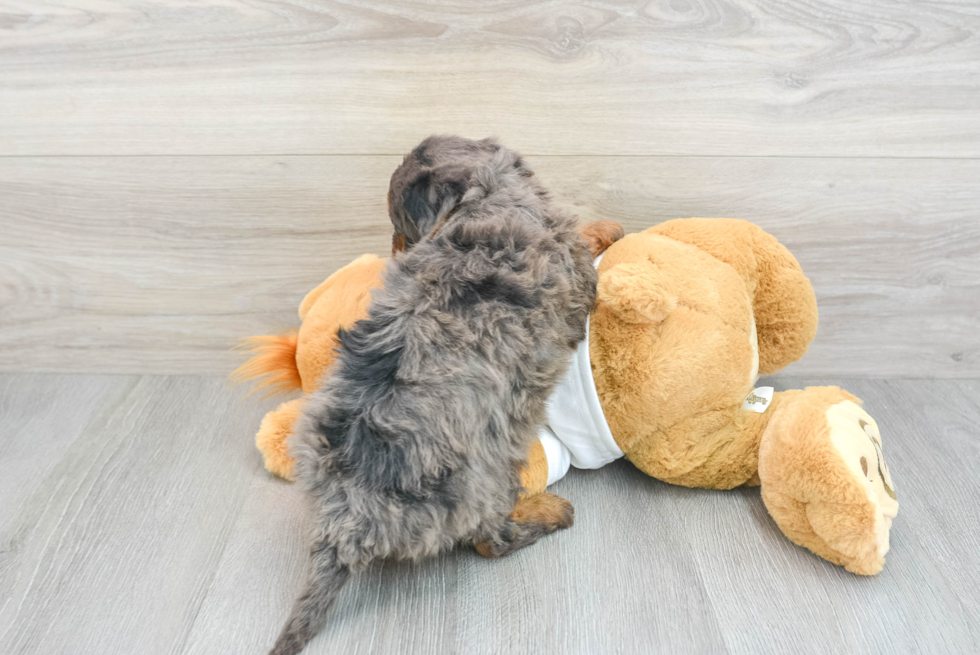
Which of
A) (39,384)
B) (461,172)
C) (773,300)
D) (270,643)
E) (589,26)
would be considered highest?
(589,26)

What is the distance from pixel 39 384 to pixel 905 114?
4.84 ft

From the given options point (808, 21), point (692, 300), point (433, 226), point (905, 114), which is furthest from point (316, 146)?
point (905, 114)

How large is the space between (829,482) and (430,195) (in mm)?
544

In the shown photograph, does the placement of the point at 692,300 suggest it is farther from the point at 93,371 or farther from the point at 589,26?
the point at 93,371

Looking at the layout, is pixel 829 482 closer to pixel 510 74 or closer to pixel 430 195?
pixel 430 195

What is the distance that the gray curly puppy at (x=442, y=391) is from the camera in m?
0.64

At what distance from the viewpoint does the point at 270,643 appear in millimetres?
670

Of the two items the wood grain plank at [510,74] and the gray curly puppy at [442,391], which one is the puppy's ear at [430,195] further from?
the wood grain plank at [510,74]

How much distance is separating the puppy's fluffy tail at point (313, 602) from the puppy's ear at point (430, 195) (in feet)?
1.20

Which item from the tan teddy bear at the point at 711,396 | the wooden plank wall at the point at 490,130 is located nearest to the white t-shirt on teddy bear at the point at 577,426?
the tan teddy bear at the point at 711,396

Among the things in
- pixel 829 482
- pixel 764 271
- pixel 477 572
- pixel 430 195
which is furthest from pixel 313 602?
pixel 764 271

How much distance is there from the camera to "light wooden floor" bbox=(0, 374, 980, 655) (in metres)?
0.68

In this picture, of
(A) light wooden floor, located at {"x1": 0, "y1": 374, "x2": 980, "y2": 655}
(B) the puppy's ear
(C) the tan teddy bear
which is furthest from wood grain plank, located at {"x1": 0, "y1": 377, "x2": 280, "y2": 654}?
(B) the puppy's ear

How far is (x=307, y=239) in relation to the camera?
3.45 feet
